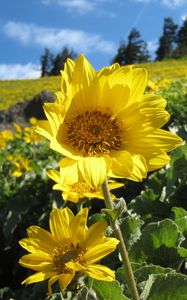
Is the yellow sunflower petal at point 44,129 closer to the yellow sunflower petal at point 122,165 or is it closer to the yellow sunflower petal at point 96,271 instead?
the yellow sunflower petal at point 122,165

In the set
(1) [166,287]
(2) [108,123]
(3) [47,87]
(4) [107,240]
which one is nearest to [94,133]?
(2) [108,123]

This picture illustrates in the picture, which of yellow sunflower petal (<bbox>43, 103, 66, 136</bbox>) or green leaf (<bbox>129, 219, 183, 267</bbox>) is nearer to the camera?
yellow sunflower petal (<bbox>43, 103, 66, 136</bbox>)

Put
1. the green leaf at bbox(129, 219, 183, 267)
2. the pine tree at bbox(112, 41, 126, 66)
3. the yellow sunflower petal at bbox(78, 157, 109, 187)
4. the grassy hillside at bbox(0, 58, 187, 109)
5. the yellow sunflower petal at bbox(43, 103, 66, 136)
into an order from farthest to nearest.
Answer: the pine tree at bbox(112, 41, 126, 66), the grassy hillside at bbox(0, 58, 187, 109), the green leaf at bbox(129, 219, 183, 267), the yellow sunflower petal at bbox(43, 103, 66, 136), the yellow sunflower petal at bbox(78, 157, 109, 187)

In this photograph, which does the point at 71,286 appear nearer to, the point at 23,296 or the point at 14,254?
the point at 23,296

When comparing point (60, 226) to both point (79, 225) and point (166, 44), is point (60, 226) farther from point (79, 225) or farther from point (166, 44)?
point (166, 44)

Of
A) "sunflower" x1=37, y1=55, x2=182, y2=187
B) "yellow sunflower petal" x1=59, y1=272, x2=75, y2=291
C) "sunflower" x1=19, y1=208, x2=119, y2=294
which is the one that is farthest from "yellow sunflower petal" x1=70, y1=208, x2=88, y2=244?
"sunflower" x1=37, y1=55, x2=182, y2=187

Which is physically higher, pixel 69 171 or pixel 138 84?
pixel 138 84

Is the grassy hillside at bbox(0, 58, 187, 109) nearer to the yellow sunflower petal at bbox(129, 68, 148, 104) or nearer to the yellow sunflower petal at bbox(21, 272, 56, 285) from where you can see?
the yellow sunflower petal at bbox(129, 68, 148, 104)

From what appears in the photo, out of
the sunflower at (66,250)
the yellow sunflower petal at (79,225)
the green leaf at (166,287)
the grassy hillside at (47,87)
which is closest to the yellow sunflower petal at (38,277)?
the sunflower at (66,250)
